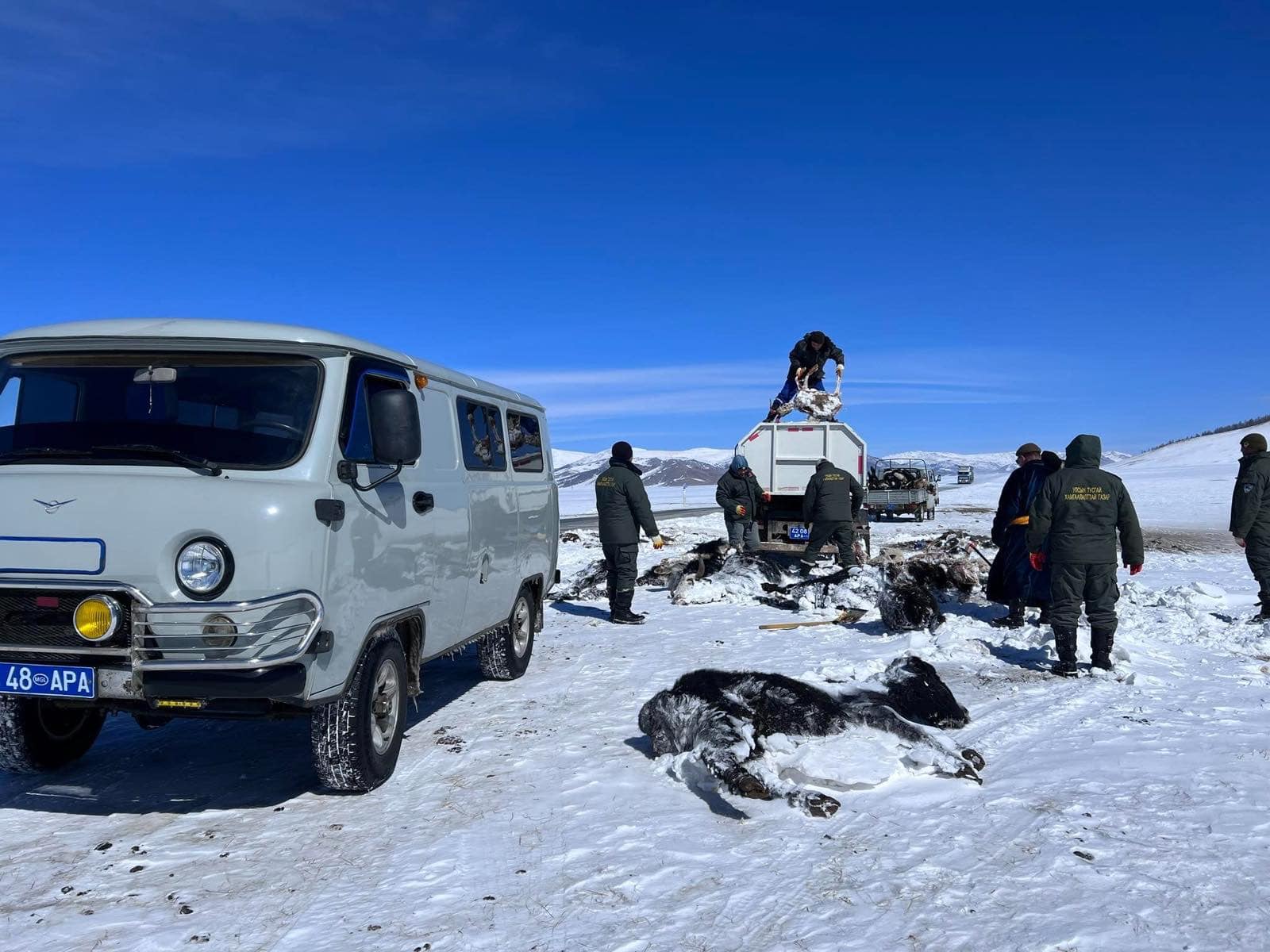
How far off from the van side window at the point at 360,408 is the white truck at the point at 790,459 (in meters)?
12.0

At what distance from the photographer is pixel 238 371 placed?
451 cm

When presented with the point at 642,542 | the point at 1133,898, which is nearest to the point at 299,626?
the point at 1133,898

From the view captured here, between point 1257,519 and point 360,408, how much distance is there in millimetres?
9283

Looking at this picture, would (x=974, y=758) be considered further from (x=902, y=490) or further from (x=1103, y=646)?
(x=902, y=490)

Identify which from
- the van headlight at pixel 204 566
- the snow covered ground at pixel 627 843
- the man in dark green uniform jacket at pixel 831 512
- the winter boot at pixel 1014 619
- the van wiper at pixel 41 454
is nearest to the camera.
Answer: the snow covered ground at pixel 627 843

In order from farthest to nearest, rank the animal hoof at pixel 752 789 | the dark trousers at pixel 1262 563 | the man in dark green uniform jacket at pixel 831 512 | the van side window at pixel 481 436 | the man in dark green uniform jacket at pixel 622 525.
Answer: the man in dark green uniform jacket at pixel 831 512, the man in dark green uniform jacket at pixel 622 525, the dark trousers at pixel 1262 563, the van side window at pixel 481 436, the animal hoof at pixel 752 789

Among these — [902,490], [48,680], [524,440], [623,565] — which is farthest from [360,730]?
[902,490]

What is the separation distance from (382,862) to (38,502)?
7.21ft

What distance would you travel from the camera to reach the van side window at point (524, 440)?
7.53 metres

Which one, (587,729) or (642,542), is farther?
(642,542)

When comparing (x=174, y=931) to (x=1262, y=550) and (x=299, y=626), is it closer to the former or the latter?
(x=299, y=626)

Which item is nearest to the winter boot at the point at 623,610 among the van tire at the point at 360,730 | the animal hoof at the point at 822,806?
the van tire at the point at 360,730

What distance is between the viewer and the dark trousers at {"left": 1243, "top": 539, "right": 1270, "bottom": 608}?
30.9ft

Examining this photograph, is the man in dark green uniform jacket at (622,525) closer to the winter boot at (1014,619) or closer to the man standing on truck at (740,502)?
the winter boot at (1014,619)
